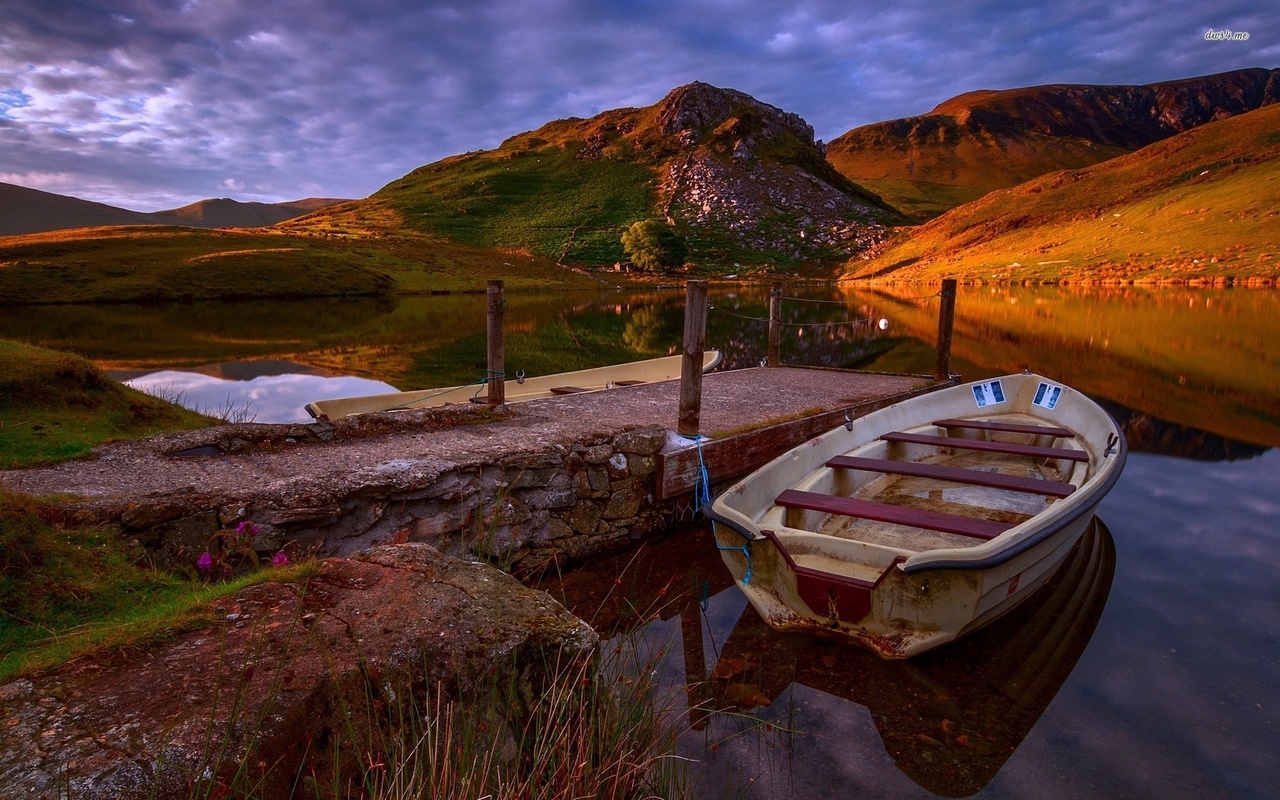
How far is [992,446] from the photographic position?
8.68 metres

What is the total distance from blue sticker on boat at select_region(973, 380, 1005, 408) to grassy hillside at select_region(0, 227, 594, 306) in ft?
169

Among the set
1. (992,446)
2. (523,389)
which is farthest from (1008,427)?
(523,389)

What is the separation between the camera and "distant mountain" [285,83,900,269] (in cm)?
9612

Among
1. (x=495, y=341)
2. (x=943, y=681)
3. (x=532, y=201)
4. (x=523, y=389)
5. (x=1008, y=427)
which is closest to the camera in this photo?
(x=943, y=681)

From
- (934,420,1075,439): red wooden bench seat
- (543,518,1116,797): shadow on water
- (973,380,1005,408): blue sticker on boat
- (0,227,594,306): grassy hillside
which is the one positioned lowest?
(543,518,1116,797): shadow on water

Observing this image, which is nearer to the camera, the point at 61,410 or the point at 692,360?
the point at 61,410

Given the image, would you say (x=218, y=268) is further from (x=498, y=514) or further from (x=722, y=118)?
(x=722, y=118)

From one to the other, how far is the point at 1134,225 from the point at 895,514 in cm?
7421

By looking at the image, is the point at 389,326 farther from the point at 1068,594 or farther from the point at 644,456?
the point at 1068,594

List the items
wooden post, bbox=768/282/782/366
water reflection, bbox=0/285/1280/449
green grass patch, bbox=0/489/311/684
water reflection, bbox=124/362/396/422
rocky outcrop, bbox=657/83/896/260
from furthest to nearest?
rocky outcrop, bbox=657/83/896/260
water reflection, bbox=0/285/1280/449
wooden post, bbox=768/282/782/366
water reflection, bbox=124/362/396/422
green grass patch, bbox=0/489/311/684

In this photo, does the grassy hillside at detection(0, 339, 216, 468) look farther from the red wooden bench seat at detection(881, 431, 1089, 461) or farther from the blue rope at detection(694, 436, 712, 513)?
the red wooden bench seat at detection(881, 431, 1089, 461)

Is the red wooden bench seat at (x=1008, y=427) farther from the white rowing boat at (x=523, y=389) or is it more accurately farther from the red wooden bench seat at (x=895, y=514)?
the white rowing boat at (x=523, y=389)

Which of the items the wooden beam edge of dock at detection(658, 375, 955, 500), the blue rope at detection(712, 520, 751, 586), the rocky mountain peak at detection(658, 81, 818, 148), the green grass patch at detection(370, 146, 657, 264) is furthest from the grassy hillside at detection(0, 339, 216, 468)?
the rocky mountain peak at detection(658, 81, 818, 148)

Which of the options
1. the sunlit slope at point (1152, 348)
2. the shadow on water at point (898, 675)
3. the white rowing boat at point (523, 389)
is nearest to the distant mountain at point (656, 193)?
the sunlit slope at point (1152, 348)
